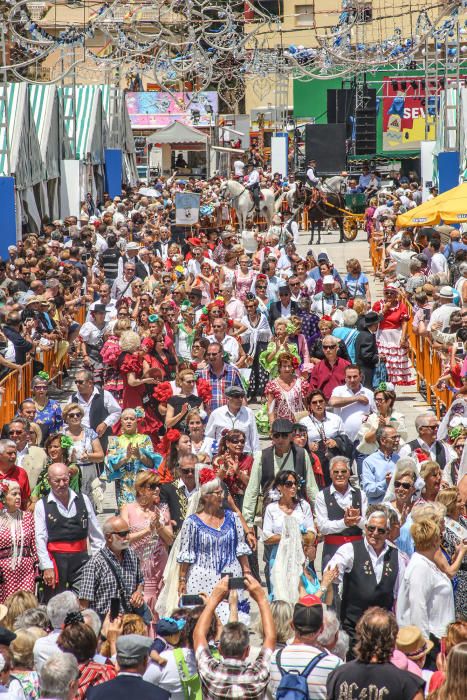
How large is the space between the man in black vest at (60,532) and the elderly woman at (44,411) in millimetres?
2703

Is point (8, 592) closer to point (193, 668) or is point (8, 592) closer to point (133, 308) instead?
point (193, 668)

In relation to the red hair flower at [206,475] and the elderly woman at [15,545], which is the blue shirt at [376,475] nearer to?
the red hair flower at [206,475]

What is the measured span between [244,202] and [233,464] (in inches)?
968

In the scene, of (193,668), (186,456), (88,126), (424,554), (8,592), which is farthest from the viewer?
(88,126)

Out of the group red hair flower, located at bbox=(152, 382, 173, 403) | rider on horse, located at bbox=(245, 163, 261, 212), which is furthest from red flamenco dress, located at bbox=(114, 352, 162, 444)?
rider on horse, located at bbox=(245, 163, 261, 212)

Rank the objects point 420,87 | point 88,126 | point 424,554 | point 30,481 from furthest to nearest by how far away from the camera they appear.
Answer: point 420,87
point 88,126
point 30,481
point 424,554

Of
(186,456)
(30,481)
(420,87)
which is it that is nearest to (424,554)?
(186,456)

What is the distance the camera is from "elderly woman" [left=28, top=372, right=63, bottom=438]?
38.0ft

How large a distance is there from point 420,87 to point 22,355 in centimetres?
3834

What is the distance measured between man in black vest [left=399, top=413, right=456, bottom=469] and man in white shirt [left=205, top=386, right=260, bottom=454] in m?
1.34

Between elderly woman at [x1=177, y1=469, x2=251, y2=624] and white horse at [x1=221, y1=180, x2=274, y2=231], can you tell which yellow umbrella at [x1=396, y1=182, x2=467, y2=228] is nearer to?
elderly woman at [x1=177, y1=469, x2=251, y2=624]

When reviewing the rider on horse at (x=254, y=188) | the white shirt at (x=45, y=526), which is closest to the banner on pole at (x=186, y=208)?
the rider on horse at (x=254, y=188)

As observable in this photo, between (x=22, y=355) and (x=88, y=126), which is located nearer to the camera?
(x=22, y=355)

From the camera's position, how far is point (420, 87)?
5053 cm
